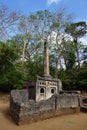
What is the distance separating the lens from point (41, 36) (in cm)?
3578

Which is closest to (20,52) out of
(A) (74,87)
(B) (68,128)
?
(A) (74,87)

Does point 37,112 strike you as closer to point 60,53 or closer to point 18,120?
point 18,120

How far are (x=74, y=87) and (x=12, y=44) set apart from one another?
10.9 m

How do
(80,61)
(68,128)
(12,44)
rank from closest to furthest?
(68,128)
(12,44)
(80,61)

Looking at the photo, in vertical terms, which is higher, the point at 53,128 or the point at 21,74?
the point at 21,74

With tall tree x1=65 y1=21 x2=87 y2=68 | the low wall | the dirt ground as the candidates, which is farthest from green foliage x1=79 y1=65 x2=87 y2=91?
the dirt ground

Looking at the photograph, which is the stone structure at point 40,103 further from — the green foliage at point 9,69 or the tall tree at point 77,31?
the tall tree at point 77,31

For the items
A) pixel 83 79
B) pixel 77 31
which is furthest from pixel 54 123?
pixel 77 31

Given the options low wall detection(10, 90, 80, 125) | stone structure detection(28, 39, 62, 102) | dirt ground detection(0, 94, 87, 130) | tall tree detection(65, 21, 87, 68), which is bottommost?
dirt ground detection(0, 94, 87, 130)

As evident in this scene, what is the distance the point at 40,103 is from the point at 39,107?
1.02ft

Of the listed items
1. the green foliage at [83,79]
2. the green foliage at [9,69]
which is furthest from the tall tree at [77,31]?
the green foliage at [9,69]

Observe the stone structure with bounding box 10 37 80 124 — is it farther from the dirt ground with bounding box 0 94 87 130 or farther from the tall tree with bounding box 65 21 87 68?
the tall tree with bounding box 65 21 87 68

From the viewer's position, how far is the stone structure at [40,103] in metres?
16.0

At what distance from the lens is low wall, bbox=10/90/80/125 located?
15.8 meters
